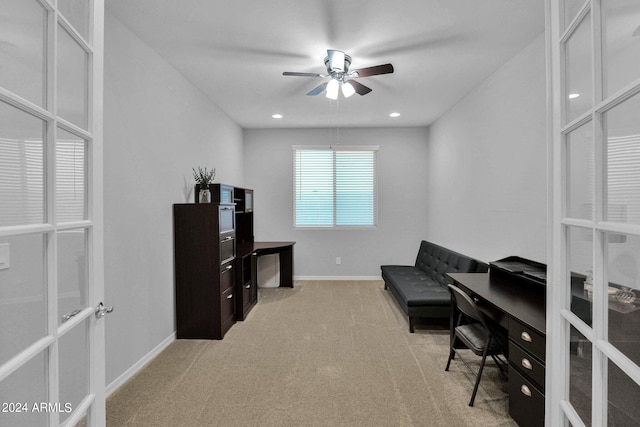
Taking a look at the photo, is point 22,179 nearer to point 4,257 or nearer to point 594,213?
point 4,257

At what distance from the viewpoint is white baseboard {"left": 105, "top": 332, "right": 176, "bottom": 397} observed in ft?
7.24

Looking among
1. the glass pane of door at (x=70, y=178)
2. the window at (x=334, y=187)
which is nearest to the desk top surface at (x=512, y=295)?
the glass pane of door at (x=70, y=178)

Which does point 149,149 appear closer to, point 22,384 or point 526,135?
point 22,384

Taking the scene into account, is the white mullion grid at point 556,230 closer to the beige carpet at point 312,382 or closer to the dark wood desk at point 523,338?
the dark wood desk at point 523,338

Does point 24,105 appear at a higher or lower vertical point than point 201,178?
lower

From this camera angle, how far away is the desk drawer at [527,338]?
155 centimetres

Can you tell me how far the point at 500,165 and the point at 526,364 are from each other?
2.00m

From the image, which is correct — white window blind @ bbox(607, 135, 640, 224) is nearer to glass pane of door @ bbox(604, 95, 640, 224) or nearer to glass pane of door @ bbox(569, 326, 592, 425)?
glass pane of door @ bbox(604, 95, 640, 224)

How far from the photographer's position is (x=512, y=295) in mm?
2146

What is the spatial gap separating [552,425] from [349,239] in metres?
4.46

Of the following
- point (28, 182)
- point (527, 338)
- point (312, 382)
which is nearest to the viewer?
point (28, 182)

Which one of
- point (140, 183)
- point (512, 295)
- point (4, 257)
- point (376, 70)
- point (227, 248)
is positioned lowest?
point (512, 295)

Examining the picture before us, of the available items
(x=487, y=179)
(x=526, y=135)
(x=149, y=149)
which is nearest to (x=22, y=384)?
(x=149, y=149)

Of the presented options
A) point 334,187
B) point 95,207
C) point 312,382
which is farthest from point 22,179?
point 334,187
